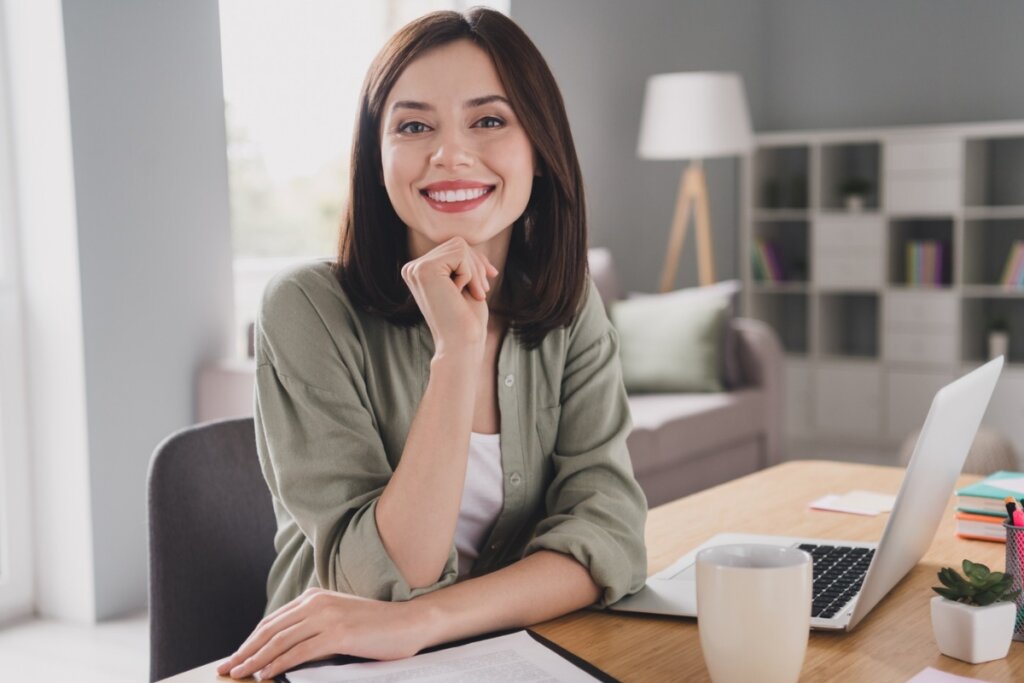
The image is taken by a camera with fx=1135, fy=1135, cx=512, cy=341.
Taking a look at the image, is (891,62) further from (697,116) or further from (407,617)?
Result: (407,617)

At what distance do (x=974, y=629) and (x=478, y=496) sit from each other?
1.80ft

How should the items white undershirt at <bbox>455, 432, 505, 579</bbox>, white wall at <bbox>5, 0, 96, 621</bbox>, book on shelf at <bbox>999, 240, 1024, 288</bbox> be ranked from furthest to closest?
1. book on shelf at <bbox>999, 240, 1024, 288</bbox>
2. white wall at <bbox>5, 0, 96, 621</bbox>
3. white undershirt at <bbox>455, 432, 505, 579</bbox>

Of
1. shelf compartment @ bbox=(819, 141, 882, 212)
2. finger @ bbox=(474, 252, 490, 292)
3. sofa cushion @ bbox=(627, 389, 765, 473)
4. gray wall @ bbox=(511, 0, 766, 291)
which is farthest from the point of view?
shelf compartment @ bbox=(819, 141, 882, 212)

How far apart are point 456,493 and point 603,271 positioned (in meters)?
3.25

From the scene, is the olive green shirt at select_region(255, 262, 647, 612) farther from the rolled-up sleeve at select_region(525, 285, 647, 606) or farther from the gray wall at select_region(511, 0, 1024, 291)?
the gray wall at select_region(511, 0, 1024, 291)

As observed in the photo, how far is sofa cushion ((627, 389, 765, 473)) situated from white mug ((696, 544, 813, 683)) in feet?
8.59

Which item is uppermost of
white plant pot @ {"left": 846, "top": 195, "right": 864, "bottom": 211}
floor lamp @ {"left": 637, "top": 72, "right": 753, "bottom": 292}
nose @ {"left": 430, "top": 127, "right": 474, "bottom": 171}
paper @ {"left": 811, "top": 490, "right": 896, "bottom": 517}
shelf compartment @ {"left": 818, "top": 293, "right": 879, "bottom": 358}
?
floor lamp @ {"left": 637, "top": 72, "right": 753, "bottom": 292}

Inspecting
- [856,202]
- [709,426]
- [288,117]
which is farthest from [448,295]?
[856,202]

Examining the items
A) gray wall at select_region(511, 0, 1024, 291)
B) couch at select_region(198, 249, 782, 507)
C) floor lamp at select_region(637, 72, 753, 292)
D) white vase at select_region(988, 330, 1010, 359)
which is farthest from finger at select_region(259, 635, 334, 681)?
white vase at select_region(988, 330, 1010, 359)

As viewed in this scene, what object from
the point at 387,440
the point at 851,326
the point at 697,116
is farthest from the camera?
the point at 851,326

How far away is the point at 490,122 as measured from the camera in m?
1.24

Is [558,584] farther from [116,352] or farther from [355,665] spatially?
[116,352]

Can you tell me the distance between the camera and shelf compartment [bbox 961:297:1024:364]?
5.66 m

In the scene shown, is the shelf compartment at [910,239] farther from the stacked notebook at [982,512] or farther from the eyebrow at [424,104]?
the eyebrow at [424,104]
